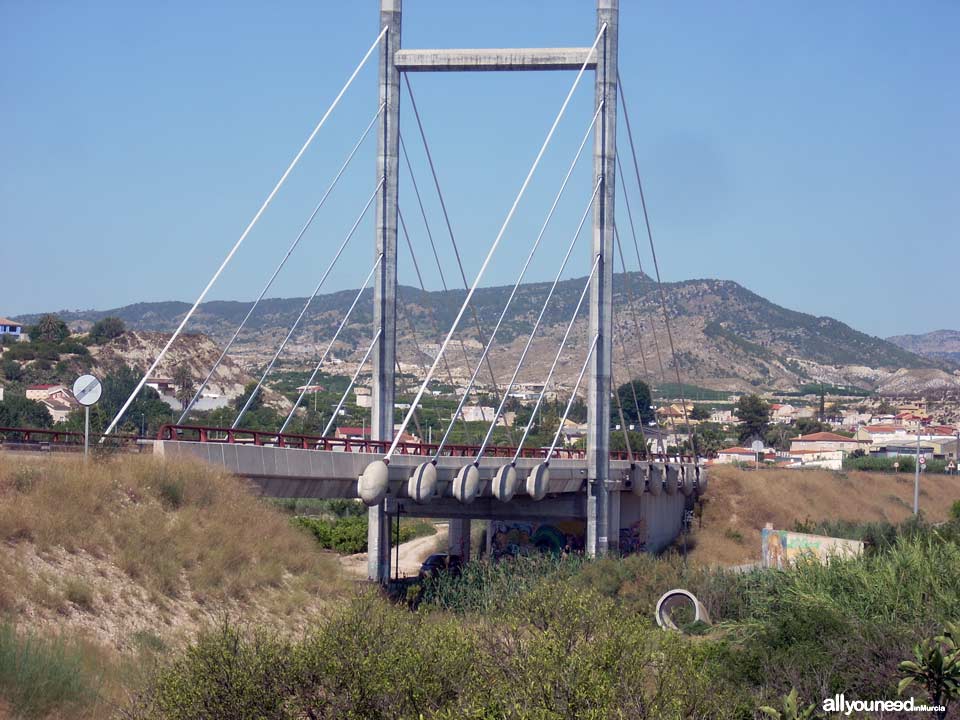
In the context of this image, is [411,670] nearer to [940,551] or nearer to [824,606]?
[824,606]

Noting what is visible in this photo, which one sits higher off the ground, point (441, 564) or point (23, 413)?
point (23, 413)

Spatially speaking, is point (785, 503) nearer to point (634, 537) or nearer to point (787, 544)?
point (634, 537)

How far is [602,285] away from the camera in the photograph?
3947cm

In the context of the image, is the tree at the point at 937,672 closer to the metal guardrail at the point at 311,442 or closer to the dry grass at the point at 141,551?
the dry grass at the point at 141,551

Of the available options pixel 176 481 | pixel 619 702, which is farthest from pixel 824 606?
pixel 176 481

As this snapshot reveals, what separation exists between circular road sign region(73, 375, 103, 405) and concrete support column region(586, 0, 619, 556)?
19.6 m

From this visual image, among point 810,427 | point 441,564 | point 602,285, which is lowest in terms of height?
point 441,564

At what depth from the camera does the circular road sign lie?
21.8 m

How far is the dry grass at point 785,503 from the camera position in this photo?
5725 cm

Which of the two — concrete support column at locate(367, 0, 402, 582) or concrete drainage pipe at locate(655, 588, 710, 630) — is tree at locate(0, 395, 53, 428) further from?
concrete drainage pipe at locate(655, 588, 710, 630)

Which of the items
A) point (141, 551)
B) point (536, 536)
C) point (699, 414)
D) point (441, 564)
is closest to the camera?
point (141, 551)

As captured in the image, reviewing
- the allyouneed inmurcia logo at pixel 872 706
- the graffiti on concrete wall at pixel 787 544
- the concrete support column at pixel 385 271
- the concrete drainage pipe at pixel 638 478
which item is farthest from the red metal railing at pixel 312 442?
the allyouneed inmurcia logo at pixel 872 706

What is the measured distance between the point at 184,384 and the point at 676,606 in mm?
80731

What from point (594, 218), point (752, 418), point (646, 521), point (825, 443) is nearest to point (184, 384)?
point (825, 443)
